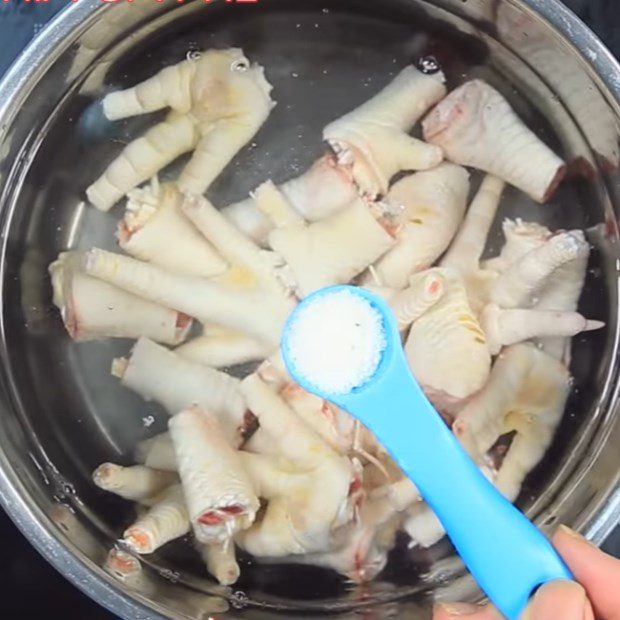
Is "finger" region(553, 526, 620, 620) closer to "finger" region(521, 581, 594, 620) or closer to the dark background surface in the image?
"finger" region(521, 581, 594, 620)

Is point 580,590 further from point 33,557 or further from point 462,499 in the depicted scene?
point 33,557

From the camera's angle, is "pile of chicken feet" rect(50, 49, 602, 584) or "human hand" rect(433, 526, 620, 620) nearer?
"human hand" rect(433, 526, 620, 620)

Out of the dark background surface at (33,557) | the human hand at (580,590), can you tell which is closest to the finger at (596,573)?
the human hand at (580,590)

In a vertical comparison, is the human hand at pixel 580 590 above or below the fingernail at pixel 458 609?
above

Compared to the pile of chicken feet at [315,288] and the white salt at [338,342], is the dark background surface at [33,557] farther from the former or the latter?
the white salt at [338,342]

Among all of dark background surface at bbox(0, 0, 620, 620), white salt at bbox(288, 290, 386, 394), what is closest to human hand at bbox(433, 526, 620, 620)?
white salt at bbox(288, 290, 386, 394)

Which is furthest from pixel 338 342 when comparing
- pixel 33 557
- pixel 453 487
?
pixel 33 557

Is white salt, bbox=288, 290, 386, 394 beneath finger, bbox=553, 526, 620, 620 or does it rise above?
above
